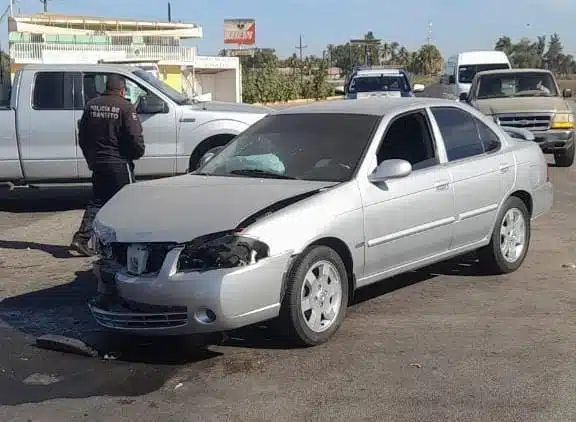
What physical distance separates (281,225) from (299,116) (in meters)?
1.88

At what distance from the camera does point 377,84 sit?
23281 mm

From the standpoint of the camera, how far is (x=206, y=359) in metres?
5.62

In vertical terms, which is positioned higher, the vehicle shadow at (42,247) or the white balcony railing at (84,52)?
the white balcony railing at (84,52)

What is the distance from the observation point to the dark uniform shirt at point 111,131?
8453 mm

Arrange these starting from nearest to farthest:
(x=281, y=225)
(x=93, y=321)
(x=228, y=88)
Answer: (x=281, y=225) < (x=93, y=321) < (x=228, y=88)

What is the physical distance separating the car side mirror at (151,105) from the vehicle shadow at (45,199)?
191 cm

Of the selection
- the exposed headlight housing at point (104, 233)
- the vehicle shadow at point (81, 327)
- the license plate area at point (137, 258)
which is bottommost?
the vehicle shadow at point (81, 327)

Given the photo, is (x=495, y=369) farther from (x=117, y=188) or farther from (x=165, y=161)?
(x=165, y=161)

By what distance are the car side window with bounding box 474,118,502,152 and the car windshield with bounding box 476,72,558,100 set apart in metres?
9.13

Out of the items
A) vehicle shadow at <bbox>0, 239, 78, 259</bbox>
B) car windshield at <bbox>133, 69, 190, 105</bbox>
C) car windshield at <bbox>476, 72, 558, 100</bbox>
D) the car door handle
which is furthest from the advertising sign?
the car door handle

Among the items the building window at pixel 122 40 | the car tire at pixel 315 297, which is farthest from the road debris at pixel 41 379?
→ the building window at pixel 122 40

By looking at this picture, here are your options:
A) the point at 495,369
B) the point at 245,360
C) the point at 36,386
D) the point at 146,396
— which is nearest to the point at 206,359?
the point at 245,360

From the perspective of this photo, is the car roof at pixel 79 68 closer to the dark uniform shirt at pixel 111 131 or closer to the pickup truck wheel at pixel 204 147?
the pickup truck wheel at pixel 204 147

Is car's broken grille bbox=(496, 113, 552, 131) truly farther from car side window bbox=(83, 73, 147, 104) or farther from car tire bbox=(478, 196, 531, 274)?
car tire bbox=(478, 196, 531, 274)
